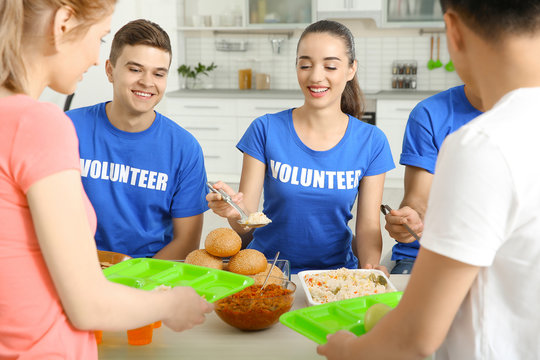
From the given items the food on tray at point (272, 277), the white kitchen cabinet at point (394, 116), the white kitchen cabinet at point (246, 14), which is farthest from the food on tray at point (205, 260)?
the white kitchen cabinet at point (246, 14)

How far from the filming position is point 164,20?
6.00 m

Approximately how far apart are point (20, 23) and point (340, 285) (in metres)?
0.95

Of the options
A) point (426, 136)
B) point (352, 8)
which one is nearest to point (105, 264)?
point (426, 136)

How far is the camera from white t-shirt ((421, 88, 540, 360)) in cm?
69

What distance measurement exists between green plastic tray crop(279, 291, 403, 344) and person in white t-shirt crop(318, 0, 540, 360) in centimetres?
23

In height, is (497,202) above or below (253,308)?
above

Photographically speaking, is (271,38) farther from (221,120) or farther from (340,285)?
(340,285)

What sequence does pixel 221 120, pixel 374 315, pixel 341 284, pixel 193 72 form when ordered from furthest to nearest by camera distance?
pixel 193 72 → pixel 221 120 → pixel 341 284 → pixel 374 315

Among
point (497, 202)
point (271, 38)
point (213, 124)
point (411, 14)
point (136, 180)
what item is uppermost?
point (411, 14)

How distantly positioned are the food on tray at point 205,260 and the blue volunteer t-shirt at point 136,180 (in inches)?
22.7

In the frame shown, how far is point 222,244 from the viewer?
4.84ft

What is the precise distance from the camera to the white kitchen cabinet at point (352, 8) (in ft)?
17.8

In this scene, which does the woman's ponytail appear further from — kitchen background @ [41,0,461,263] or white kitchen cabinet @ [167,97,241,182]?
white kitchen cabinet @ [167,97,241,182]

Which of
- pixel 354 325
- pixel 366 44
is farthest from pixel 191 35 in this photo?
pixel 354 325
